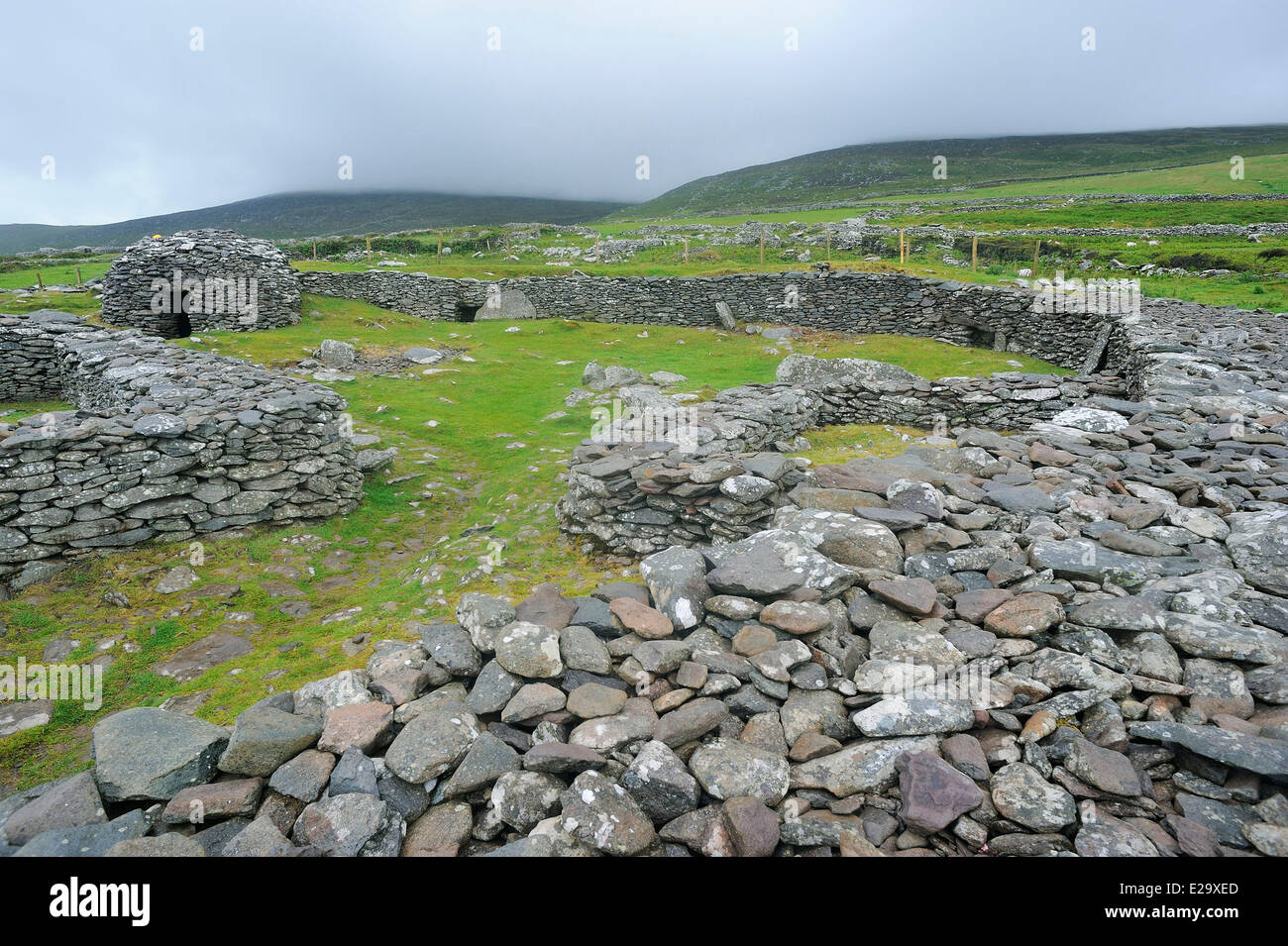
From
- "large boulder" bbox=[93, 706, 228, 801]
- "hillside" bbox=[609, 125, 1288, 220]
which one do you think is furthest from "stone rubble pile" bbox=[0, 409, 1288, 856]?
"hillside" bbox=[609, 125, 1288, 220]

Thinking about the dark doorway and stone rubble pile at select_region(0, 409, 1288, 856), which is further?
the dark doorway

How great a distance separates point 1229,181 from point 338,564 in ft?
325

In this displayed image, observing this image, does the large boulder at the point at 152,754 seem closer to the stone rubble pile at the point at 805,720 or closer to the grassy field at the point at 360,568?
the stone rubble pile at the point at 805,720

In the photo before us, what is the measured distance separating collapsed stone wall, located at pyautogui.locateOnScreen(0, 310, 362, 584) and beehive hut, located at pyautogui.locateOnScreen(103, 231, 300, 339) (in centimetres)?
1221

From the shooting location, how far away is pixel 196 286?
22.7 meters

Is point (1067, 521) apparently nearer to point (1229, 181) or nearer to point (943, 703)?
point (943, 703)

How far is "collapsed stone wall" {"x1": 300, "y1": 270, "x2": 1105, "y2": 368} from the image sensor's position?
21.1m

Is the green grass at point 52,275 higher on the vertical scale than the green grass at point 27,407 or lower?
higher

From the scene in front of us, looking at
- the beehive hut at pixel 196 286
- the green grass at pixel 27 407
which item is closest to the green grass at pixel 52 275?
the beehive hut at pixel 196 286

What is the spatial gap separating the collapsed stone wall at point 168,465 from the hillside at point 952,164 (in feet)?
331

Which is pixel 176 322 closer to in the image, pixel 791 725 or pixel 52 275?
pixel 52 275

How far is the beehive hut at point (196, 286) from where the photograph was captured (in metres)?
21.8

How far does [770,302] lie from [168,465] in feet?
78.1

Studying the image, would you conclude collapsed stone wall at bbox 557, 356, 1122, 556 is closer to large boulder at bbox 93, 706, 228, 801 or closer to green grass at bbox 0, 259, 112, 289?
large boulder at bbox 93, 706, 228, 801
